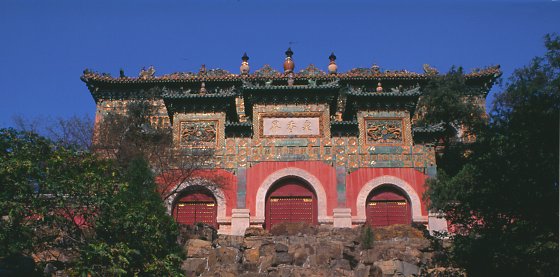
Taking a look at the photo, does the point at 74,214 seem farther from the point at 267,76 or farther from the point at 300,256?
the point at 267,76

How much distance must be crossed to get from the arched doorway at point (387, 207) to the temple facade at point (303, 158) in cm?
4

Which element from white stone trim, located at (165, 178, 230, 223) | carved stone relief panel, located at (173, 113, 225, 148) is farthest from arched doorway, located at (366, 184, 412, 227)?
carved stone relief panel, located at (173, 113, 225, 148)

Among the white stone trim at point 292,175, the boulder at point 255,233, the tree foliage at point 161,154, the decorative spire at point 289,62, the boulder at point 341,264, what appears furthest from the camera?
the decorative spire at point 289,62

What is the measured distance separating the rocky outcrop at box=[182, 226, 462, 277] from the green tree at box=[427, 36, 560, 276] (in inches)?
108

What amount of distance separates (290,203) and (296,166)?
1455 mm

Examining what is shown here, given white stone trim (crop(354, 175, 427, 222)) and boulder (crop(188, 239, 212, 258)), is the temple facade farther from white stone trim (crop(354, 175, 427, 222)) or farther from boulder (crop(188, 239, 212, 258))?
boulder (crop(188, 239, 212, 258))

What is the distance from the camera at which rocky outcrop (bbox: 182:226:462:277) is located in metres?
17.6

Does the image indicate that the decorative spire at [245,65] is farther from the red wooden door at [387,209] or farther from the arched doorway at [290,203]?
the red wooden door at [387,209]

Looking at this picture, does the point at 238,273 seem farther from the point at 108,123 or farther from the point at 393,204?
the point at 108,123

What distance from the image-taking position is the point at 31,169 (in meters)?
15.0

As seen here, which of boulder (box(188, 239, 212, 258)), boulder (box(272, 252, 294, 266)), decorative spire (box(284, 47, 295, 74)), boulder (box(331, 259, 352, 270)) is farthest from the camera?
decorative spire (box(284, 47, 295, 74))

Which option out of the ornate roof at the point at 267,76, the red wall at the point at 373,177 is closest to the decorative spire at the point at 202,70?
the ornate roof at the point at 267,76

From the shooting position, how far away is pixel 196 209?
24.2 meters

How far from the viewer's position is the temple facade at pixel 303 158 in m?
23.9
